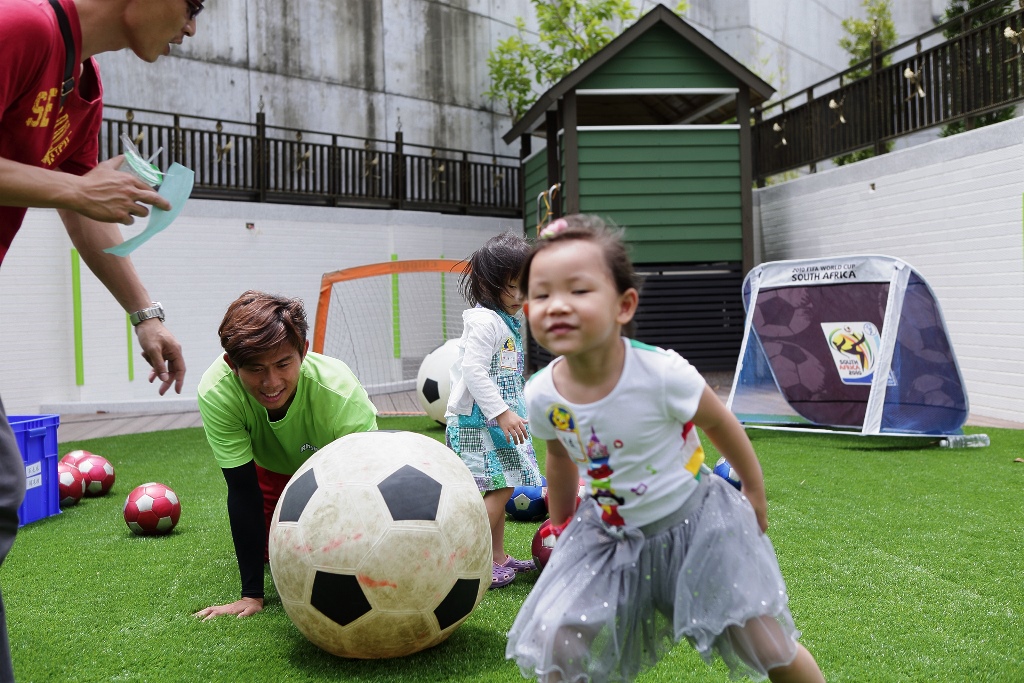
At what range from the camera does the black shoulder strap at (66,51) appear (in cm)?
207

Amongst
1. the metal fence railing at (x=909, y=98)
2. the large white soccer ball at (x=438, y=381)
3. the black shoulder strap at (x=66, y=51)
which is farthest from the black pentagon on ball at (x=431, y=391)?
the black shoulder strap at (x=66, y=51)

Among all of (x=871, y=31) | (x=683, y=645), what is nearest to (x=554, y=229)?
(x=683, y=645)

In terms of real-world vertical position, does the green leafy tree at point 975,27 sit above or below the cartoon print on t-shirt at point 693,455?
above

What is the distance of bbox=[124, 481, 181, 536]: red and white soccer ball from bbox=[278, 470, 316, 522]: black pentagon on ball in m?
2.38

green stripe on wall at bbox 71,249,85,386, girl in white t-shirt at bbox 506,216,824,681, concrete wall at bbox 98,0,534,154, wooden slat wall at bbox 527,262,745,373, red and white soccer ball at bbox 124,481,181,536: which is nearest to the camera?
girl in white t-shirt at bbox 506,216,824,681

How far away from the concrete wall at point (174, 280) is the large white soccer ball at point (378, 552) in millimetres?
8907

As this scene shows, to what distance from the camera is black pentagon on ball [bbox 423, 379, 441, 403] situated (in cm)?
877

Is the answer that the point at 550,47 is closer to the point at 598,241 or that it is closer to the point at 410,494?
the point at 410,494

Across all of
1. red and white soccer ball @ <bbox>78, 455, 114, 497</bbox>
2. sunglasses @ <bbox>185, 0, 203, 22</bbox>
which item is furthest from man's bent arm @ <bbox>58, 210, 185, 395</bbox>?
red and white soccer ball @ <bbox>78, 455, 114, 497</bbox>

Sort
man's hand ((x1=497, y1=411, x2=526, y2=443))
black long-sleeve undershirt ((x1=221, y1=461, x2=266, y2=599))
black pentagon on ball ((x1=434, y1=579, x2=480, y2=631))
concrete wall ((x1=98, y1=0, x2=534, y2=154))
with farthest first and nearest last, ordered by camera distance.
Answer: concrete wall ((x1=98, y1=0, x2=534, y2=154)) < man's hand ((x1=497, y1=411, x2=526, y2=443)) < black long-sleeve undershirt ((x1=221, y1=461, x2=266, y2=599)) < black pentagon on ball ((x1=434, y1=579, x2=480, y2=631))

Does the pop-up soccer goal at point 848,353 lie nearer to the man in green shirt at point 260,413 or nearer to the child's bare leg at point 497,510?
the child's bare leg at point 497,510

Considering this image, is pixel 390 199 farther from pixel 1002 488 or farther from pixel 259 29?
pixel 1002 488

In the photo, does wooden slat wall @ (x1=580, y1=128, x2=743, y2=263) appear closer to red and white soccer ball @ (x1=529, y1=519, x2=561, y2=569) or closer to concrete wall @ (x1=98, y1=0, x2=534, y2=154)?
concrete wall @ (x1=98, y1=0, x2=534, y2=154)

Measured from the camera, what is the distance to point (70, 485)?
20.0 ft
